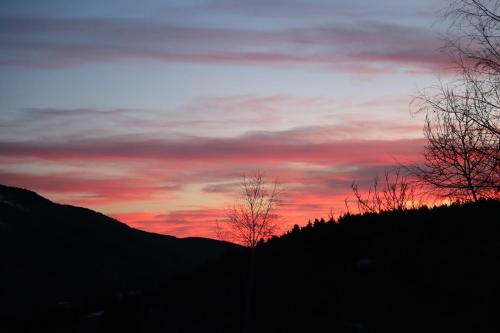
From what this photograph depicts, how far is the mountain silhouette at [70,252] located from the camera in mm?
83981

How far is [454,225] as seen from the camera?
16703 mm

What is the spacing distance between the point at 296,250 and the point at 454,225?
204 inches

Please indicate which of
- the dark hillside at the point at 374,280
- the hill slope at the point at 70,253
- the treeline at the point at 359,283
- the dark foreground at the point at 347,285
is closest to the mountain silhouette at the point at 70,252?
the hill slope at the point at 70,253

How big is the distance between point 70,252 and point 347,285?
9317 cm

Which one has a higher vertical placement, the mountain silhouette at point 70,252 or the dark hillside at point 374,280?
the mountain silhouette at point 70,252

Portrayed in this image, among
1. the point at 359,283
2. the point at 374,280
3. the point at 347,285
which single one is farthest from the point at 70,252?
the point at 374,280

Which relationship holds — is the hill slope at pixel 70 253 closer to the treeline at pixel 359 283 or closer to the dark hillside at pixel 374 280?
the treeline at pixel 359 283

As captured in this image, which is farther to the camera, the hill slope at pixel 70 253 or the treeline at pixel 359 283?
the hill slope at pixel 70 253

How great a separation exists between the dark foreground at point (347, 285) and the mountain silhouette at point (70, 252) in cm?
5065

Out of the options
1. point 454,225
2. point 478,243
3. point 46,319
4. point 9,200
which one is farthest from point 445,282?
point 9,200

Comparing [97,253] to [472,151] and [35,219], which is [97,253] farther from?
[472,151]

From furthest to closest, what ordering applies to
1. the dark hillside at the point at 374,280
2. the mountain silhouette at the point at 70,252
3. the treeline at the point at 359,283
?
the mountain silhouette at the point at 70,252 < the treeline at the point at 359,283 < the dark hillside at the point at 374,280

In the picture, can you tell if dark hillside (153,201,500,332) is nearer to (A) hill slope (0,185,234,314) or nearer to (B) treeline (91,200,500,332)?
(B) treeline (91,200,500,332)

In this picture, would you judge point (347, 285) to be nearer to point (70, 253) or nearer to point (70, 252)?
point (70, 253)
